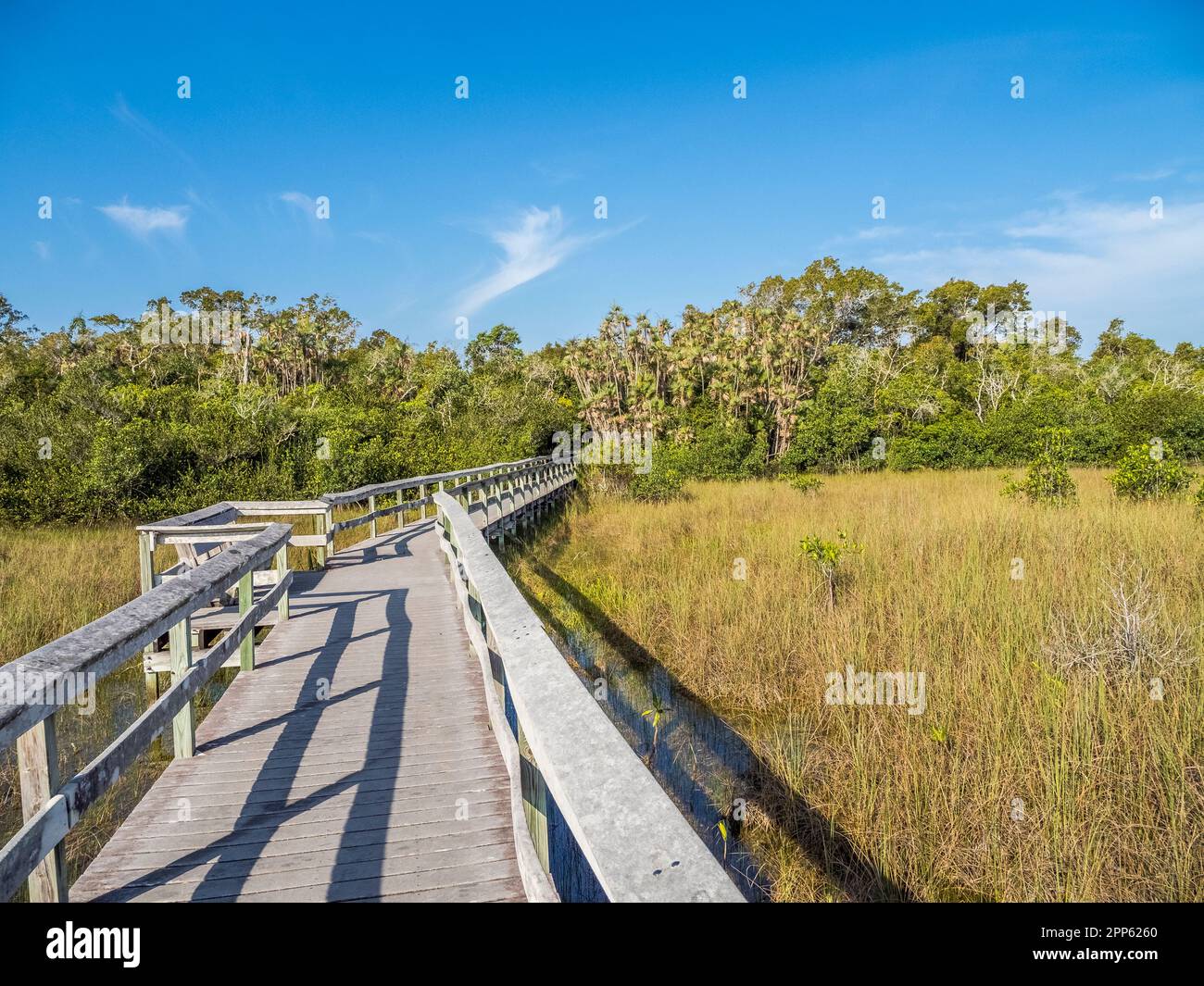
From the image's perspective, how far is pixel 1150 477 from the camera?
13148 millimetres

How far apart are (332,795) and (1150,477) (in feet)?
52.0

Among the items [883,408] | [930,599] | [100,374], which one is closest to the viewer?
[930,599]

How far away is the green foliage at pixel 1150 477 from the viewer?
42.9ft

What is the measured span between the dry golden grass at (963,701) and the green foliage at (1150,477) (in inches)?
83.8

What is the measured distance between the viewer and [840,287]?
54.0 metres

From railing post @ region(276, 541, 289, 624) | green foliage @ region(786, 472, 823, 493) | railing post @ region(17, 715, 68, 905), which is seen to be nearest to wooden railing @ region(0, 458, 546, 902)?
railing post @ region(17, 715, 68, 905)

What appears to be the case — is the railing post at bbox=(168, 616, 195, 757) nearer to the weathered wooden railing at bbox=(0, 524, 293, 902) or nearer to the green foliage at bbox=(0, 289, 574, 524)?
the weathered wooden railing at bbox=(0, 524, 293, 902)

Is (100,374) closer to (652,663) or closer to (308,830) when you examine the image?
(652,663)

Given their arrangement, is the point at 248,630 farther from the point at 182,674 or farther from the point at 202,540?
the point at 202,540

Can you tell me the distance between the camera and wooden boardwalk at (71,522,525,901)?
2.48 meters

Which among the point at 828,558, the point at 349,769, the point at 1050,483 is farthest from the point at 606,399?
the point at 349,769

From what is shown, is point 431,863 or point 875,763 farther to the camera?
→ point 875,763

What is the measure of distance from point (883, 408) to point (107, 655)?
37.0 meters
